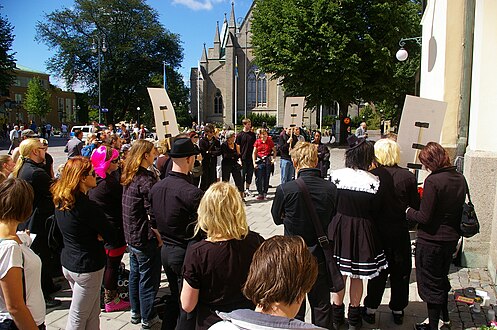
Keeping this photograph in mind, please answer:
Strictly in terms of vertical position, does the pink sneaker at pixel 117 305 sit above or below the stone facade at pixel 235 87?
below

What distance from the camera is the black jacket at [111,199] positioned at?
4629mm

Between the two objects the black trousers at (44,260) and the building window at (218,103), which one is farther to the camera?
the building window at (218,103)

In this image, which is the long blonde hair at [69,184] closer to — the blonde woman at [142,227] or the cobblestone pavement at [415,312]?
the blonde woman at [142,227]

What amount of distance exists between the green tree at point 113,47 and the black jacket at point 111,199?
177ft

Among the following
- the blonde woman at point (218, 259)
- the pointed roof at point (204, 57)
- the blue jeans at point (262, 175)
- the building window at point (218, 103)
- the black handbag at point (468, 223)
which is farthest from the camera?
the pointed roof at point (204, 57)

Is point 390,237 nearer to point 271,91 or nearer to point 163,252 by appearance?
point 163,252

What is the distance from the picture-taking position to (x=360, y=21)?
2766 cm

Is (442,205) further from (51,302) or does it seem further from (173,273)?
(51,302)

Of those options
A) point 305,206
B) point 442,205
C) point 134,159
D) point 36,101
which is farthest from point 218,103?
point 305,206

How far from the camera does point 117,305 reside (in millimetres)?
4895

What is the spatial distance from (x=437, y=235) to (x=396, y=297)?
0.90m

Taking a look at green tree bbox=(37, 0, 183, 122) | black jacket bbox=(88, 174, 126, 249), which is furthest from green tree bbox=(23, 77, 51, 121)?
black jacket bbox=(88, 174, 126, 249)

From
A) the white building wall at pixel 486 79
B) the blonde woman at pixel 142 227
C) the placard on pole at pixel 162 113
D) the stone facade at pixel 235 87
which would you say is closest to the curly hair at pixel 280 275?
the blonde woman at pixel 142 227

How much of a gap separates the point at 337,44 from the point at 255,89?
3655cm
